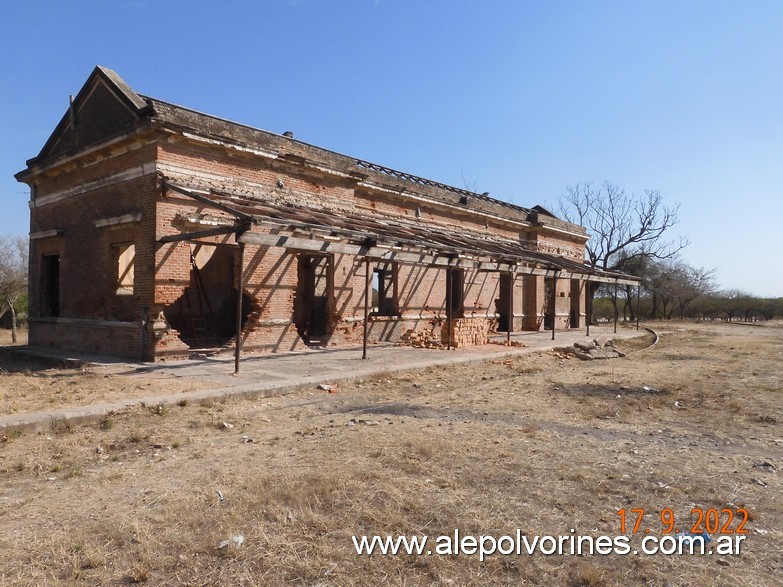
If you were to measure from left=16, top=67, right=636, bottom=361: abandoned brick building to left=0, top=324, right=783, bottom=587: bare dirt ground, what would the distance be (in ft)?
13.0

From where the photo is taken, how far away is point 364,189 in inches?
667

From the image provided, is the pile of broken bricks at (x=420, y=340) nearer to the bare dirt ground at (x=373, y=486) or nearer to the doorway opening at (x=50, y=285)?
the bare dirt ground at (x=373, y=486)

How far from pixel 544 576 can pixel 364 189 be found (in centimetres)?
1495

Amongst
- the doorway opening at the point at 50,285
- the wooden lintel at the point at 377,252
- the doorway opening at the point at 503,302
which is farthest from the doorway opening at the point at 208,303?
the doorway opening at the point at 503,302

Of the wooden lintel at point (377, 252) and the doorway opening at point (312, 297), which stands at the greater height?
the wooden lintel at point (377, 252)

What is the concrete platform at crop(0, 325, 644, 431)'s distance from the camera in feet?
21.0

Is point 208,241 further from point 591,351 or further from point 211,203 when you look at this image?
point 591,351

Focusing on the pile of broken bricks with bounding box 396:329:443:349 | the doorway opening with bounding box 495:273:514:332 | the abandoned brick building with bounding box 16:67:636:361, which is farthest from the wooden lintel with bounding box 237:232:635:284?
the doorway opening with bounding box 495:273:514:332

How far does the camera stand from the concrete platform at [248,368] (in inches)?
252
